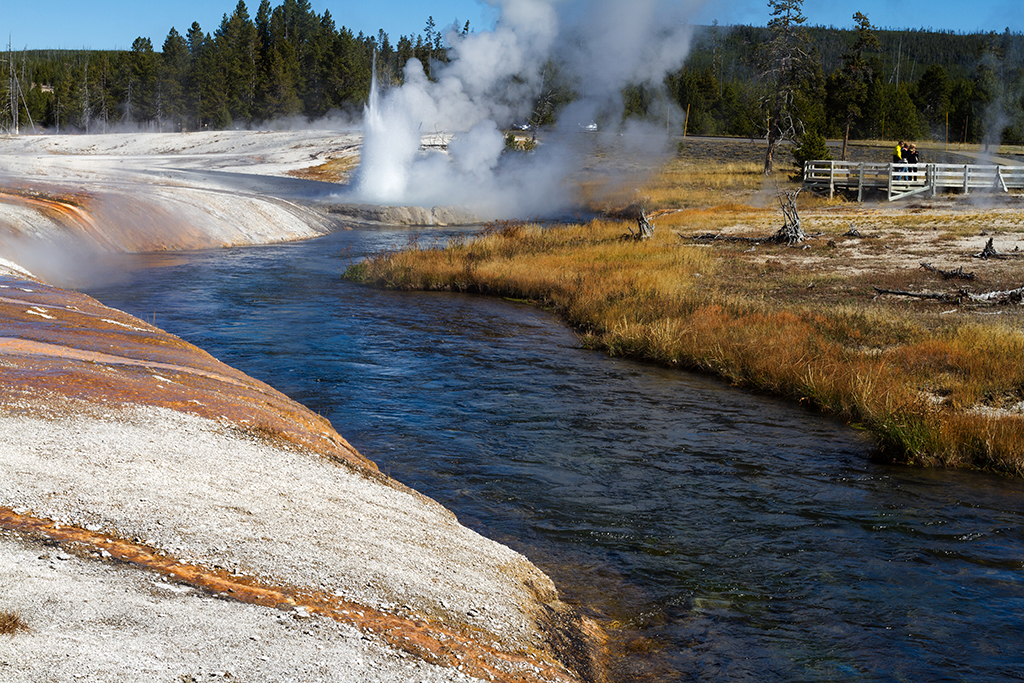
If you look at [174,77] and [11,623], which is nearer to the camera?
[11,623]

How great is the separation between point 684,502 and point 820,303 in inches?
364

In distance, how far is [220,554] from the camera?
14.4 feet

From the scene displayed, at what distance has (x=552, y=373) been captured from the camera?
508 inches

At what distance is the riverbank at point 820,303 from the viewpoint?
10.2m

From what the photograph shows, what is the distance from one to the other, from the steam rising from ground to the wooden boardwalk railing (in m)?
8.95

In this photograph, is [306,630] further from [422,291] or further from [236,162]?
[236,162]

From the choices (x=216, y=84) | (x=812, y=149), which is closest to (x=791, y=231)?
(x=812, y=149)

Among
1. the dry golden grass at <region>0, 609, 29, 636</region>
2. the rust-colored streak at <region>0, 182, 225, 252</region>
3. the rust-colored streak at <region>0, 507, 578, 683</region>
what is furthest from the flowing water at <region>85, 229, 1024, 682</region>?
the rust-colored streak at <region>0, 182, 225, 252</region>

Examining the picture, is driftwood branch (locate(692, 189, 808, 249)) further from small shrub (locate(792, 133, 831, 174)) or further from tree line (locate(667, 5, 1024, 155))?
tree line (locate(667, 5, 1024, 155))

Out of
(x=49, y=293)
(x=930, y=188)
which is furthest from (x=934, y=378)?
(x=930, y=188)

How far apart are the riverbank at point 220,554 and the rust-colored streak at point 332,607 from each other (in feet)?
0.03

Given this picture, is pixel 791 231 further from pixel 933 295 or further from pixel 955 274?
pixel 933 295

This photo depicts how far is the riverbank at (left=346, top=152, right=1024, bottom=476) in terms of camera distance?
33.4ft

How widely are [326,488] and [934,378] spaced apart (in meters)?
8.14
